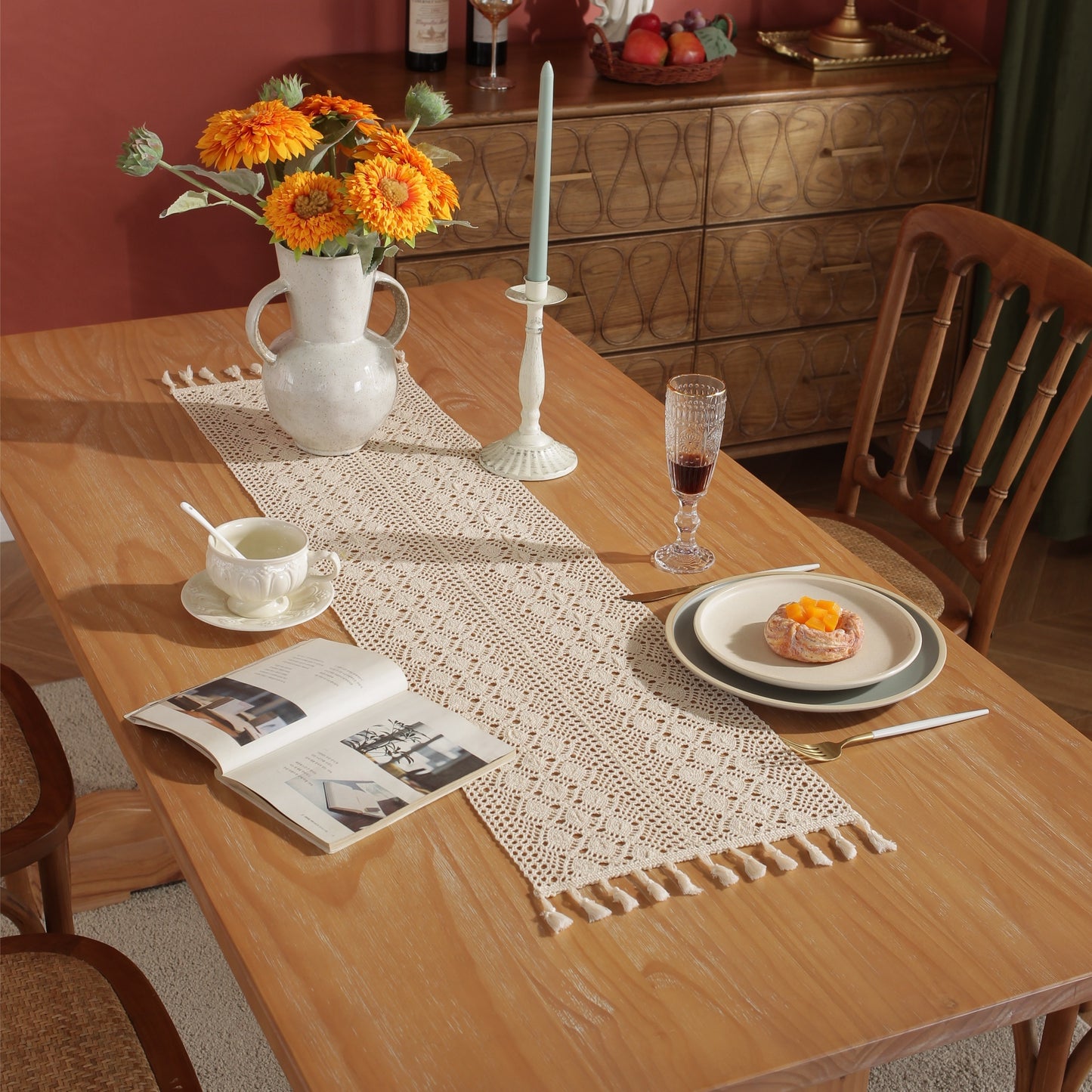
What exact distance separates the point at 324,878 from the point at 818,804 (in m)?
0.40

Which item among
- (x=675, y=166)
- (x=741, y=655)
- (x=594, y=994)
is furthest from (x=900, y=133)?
(x=594, y=994)

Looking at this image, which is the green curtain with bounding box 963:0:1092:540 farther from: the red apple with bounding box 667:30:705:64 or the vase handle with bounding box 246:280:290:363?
the vase handle with bounding box 246:280:290:363

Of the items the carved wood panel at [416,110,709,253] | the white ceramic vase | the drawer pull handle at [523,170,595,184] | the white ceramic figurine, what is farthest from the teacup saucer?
the white ceramic figurine

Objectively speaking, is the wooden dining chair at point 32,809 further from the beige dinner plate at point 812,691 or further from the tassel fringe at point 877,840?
the tassel fringe at point 877,840

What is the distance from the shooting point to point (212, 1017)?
1902mm

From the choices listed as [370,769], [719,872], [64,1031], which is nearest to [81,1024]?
[64,1031]

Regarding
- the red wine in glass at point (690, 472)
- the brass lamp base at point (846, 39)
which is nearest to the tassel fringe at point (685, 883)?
the red wine in glass at point (690, 472)

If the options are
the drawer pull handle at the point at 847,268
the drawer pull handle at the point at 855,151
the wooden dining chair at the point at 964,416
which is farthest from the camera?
the drawer pull handle at the point at 847,268

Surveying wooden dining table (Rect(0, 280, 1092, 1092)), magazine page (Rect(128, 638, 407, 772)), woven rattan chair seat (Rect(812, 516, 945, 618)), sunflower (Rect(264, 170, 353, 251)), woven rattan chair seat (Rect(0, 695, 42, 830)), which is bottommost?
woven rattan chair seat (Rect(0, 695, 42, 830))

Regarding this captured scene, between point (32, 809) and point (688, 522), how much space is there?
0.79 meters

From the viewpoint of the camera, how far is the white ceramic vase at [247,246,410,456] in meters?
1.50

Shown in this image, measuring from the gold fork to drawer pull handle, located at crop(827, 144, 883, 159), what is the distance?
2004 millimetres

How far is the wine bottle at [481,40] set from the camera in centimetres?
284

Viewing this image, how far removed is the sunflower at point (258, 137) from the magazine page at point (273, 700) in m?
0.52
